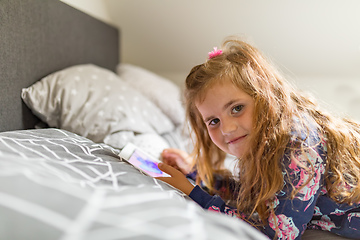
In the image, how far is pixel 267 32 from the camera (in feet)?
6.26

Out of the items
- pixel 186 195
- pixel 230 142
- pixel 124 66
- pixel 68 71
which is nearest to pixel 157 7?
pixel 124 66

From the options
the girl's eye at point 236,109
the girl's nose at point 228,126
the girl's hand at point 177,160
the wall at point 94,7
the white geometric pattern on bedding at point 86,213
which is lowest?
the girl's hand at point 177,160

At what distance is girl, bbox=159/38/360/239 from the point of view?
2.96 ft

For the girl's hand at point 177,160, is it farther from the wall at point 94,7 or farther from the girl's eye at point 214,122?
the wall at point 94,7

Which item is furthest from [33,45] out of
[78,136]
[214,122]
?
[214,122]

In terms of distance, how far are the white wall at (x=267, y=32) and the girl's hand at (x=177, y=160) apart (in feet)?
2.20

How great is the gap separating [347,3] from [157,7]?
0.95 meters

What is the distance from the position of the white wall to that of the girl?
674 millimetres

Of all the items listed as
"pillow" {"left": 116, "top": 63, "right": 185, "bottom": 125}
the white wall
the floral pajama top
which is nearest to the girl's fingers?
the floral pajama top

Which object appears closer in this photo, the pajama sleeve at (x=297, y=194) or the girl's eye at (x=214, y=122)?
the pajama sleeve at (x=297, y=194)

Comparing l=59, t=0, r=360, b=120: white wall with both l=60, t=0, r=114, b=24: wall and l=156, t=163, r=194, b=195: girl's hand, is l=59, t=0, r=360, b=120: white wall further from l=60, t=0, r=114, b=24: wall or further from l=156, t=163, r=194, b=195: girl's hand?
l=156, t=163, r=194, b=195: girl's hand

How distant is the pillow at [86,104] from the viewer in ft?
4.14

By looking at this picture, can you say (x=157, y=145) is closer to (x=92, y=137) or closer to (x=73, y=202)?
(x=92, y=137)

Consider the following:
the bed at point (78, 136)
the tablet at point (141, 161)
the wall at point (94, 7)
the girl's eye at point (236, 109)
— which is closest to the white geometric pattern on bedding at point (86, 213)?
the bed at point (78, 136)
